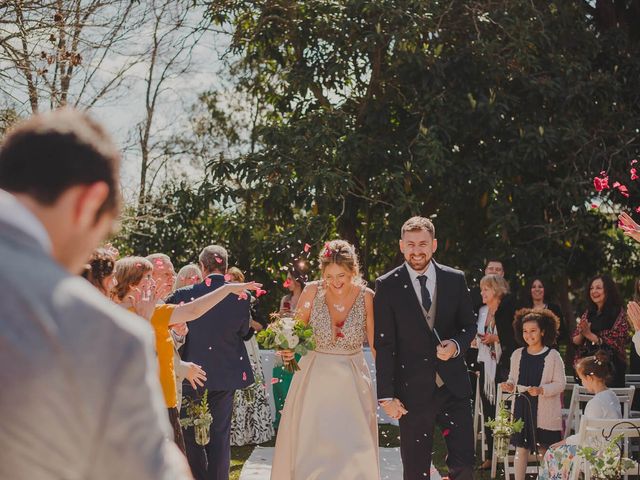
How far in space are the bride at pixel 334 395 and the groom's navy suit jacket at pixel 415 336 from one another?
0.46 m

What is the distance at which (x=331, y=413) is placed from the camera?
246 inches

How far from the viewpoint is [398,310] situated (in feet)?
19.3

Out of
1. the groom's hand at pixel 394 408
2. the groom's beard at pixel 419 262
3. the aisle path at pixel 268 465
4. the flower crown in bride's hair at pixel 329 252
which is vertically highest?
the flower crown in bride's hair at pixel 329 252

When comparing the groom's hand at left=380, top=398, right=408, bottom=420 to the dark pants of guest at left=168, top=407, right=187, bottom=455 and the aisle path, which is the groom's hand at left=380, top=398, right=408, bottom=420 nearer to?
the dark pants of guest at left=168, top=407, right=187, bottom=455

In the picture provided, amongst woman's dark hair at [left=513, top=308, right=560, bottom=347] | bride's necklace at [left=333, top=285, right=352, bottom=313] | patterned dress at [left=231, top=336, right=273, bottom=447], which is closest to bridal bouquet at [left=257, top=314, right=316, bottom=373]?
bride's necklace at [left=333, top=285, right=352, bottom=313]

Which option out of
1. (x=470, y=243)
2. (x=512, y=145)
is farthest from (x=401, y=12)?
(x=470, y=243)

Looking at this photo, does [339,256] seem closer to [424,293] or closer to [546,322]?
[424,293]

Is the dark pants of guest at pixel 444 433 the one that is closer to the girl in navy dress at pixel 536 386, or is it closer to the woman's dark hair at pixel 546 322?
the girl in navy dress at pixel 536 386

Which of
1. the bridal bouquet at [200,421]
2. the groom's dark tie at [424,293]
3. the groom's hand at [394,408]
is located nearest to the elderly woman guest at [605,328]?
the groom's dark tie at [424,293]

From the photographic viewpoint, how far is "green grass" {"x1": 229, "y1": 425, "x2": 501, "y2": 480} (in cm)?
814

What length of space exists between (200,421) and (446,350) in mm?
1858

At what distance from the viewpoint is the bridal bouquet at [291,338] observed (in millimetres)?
6137

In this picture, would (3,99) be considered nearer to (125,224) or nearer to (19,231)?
(125,224)

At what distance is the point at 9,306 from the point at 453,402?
5.00 meters
